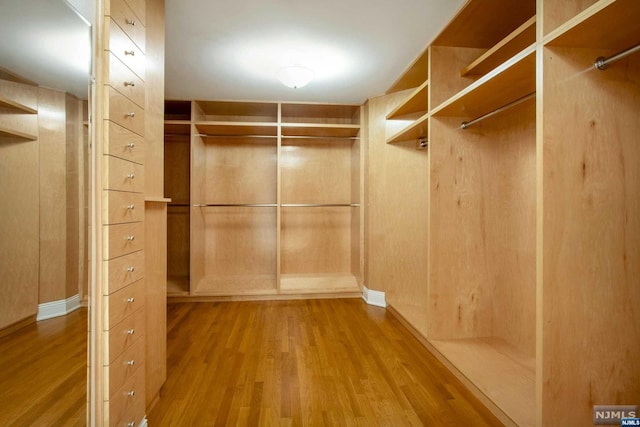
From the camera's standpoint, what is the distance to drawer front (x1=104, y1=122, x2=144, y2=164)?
111 cm

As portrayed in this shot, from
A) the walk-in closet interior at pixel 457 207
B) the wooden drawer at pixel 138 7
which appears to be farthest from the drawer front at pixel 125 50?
the wooden drawer at pixel 138 7

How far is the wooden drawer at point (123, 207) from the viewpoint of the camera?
3.67ft

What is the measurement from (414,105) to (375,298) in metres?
2.04

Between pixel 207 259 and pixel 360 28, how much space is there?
123 inches

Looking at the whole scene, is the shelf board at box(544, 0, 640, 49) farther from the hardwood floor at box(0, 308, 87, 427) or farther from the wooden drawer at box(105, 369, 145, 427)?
the wooden drawer at box(105, 369, 145, 427)

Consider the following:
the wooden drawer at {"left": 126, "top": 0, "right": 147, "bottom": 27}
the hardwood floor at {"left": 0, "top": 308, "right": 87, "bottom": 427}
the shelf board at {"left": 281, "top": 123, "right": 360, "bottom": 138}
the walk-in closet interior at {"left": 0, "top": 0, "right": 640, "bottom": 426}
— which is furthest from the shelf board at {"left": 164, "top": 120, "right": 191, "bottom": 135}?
the hardwood floor at {"left": 0, "top": 308, "right": 87, "bottom": 427}

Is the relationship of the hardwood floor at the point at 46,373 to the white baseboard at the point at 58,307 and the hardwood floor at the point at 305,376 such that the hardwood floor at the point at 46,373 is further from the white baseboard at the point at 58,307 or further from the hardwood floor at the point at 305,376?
the hardwood floor at the point at 305,376

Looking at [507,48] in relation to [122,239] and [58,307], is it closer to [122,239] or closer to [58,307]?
[122,239]

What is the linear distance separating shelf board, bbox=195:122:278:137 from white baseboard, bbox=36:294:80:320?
2601mm

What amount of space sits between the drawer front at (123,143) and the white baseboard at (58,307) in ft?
1.76

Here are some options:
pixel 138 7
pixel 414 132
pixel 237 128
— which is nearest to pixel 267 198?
pixel 237 128

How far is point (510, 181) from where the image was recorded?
7.14ft

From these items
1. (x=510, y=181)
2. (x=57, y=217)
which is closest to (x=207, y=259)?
(x=57, y=217)

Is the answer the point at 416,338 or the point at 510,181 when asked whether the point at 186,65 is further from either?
the point at 416,338
